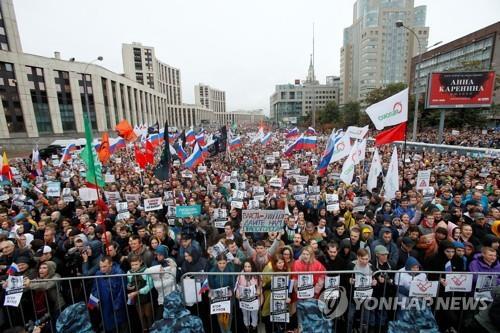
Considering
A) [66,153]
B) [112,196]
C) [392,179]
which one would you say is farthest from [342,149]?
[66,153]

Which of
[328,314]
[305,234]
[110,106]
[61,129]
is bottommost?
[328,314]

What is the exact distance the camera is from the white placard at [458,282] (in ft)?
11.5

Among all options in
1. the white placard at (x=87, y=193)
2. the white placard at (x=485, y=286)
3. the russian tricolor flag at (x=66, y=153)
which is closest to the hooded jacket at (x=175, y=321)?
the white placard at (x=485, y=286)

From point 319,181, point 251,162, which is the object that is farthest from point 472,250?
point 251,162

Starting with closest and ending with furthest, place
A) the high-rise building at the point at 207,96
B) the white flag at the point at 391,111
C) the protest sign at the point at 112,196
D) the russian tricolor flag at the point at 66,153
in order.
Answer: the white flag at the point at 391,111 < the protest sign at the point at 112,196 < the russian tricolor flag at the point at 66,153 < the high-rise building at the point at 207,96

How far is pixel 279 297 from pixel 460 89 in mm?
25541

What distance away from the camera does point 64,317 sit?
3.17 metres

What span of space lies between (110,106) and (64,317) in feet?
169

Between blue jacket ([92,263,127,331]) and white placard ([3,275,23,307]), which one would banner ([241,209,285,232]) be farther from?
white placard ([3,275,23,307])

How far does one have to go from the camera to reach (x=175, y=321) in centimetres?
304

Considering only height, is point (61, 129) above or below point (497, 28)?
below

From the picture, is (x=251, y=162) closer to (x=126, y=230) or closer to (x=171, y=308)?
(x=126, y=230)

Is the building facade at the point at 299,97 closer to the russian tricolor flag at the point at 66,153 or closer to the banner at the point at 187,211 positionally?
the russian tricolor flag at the point at 66,153

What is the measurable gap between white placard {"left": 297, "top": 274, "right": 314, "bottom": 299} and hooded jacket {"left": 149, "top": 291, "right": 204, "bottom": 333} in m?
1.42
